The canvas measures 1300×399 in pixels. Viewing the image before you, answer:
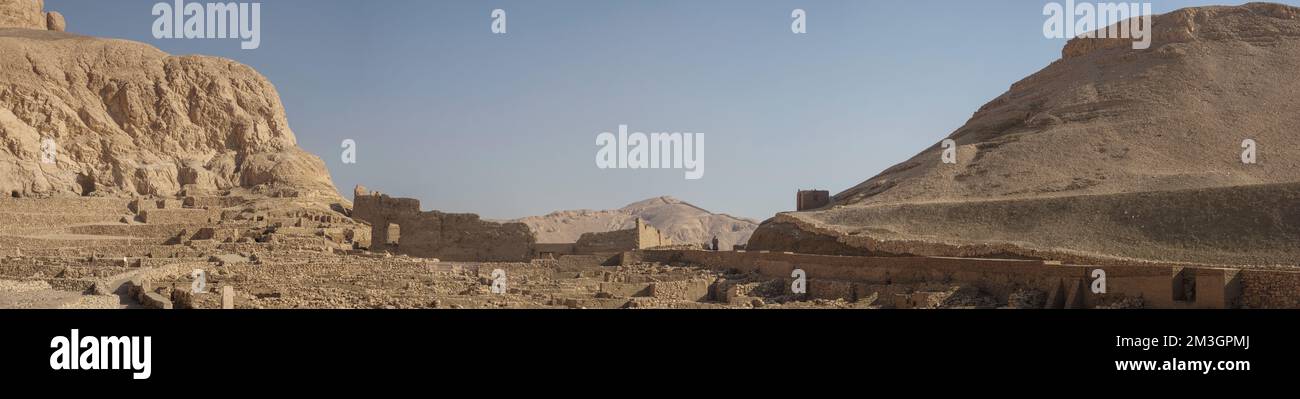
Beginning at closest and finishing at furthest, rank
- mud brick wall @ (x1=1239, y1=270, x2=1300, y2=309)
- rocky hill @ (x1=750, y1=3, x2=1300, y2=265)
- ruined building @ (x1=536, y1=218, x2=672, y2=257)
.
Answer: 1. mud brick wall @ (x1=1239, y1=270, x2=1300, y2=309)
2. rocky hill @ (x1=750, y1=3, x2=1300, y2=265)
3. ruined building @ (x1=536, y1=218, x2=672, y2=257)

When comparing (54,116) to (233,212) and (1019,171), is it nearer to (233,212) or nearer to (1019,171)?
(233,212)

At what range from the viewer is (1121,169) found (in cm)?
3516

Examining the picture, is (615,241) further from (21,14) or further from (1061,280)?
(21,14)

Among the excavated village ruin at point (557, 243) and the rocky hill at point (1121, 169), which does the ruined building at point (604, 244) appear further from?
the rocky hill at point (1121, 169)

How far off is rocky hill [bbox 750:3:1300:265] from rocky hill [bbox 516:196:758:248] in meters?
35.6

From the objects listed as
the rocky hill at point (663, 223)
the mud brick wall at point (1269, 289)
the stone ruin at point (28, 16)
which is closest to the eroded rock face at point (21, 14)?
the stone ruin at point (28, 16)

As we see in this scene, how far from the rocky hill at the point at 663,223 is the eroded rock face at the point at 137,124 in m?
28.1

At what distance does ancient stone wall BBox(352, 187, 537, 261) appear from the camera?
3431cm

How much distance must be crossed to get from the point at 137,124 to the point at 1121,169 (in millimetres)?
39908

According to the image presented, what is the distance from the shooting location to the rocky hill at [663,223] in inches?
3204

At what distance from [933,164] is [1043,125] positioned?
531 cm

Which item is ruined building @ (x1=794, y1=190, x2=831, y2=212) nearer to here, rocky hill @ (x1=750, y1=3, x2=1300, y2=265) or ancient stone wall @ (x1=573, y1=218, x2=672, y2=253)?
rocky hill @ (x1=750, y1=3, x2=1300, y2=265)

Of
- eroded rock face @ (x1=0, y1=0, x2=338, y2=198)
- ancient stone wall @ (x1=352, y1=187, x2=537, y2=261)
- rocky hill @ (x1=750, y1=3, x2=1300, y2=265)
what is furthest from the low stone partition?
eroded rock face @ (x1=0, y1=0, x2=338, y2=198)
